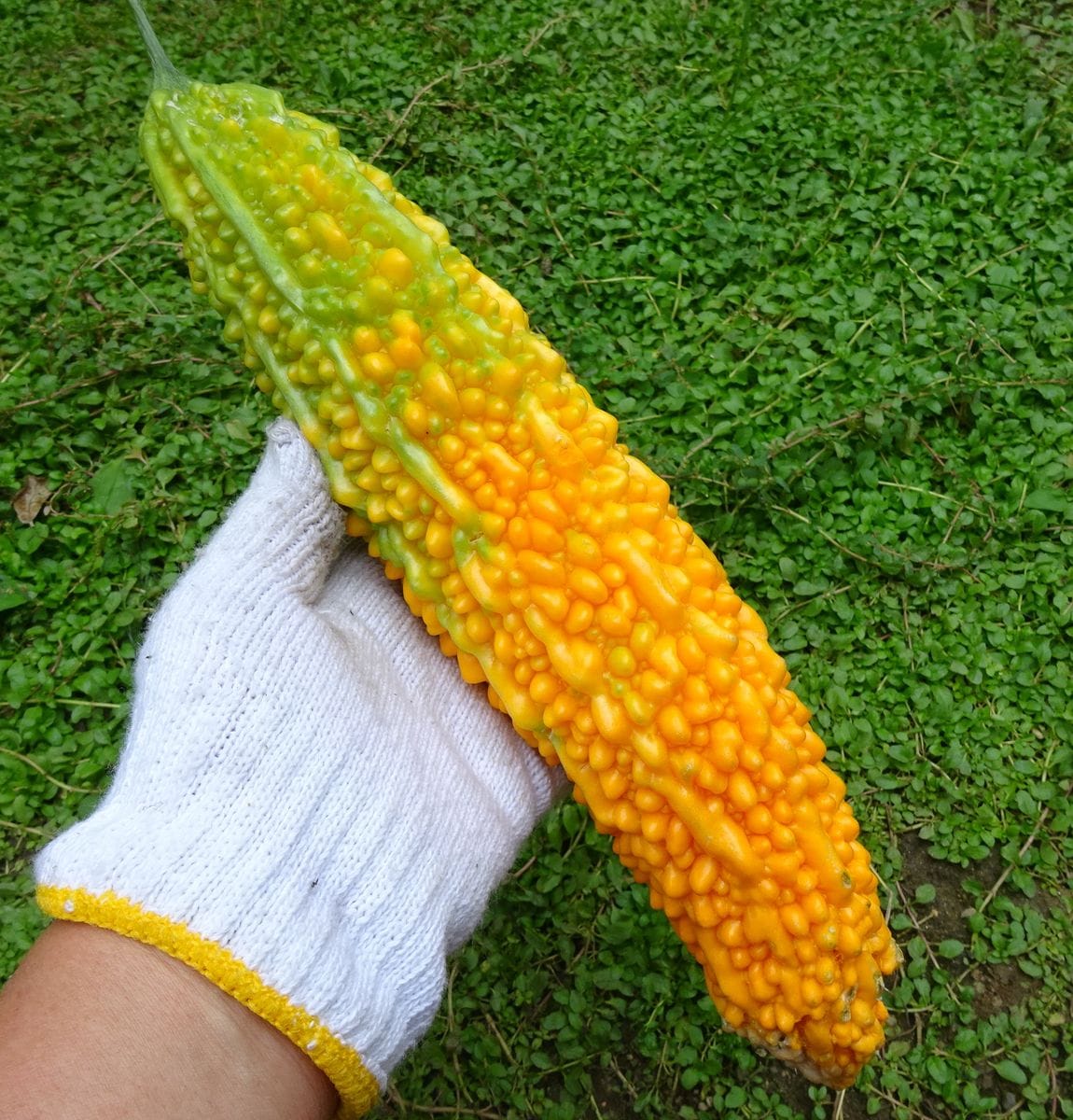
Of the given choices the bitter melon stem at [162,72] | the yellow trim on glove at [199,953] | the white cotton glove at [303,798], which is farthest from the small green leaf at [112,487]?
the yellow trim on glove at [199,953]

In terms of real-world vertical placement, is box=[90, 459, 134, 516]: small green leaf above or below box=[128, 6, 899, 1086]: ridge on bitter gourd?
below

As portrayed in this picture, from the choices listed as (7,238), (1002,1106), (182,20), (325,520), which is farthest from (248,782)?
(182,20)

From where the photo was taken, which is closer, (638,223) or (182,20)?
(638,223)

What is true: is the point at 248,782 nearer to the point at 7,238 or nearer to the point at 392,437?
the point at 392,437

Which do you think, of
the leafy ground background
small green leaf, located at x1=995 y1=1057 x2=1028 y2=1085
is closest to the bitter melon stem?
the leafy ground background

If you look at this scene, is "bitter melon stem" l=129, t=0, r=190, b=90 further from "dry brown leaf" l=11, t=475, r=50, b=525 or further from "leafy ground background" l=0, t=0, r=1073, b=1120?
"dry brown leaf" l=11, t=475, r=50, b=525

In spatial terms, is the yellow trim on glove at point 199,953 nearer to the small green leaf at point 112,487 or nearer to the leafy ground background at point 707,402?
the leafy ground background at point 707,402
